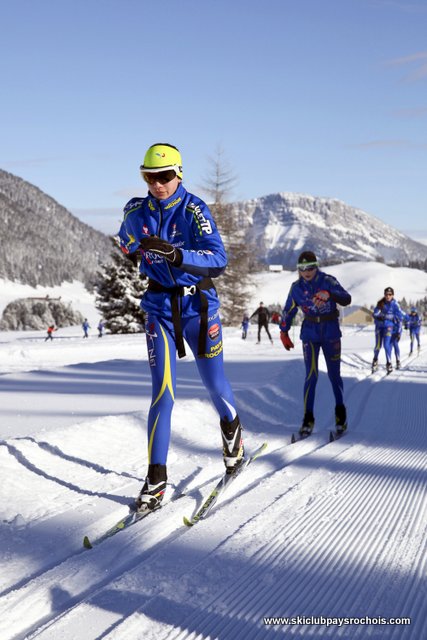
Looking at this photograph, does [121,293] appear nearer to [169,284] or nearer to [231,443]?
[231,443]

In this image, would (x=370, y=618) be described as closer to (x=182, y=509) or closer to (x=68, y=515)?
(x=182, y=509)

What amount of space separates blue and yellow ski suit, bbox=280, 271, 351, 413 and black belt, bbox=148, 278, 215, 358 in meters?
3.50

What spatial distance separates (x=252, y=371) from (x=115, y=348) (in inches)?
631

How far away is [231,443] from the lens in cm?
497

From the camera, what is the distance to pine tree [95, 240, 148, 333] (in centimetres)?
4416

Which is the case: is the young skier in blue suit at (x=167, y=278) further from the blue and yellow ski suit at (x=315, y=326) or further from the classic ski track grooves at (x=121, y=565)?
the blue and yellow ski suit at (x=315, y=326)

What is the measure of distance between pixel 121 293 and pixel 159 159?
135ft

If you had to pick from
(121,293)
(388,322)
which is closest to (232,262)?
(121,293)

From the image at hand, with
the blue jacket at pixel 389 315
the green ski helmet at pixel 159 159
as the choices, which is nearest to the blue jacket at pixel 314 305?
the green ski helmet at pixel 159 159

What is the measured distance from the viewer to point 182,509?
4254 mm

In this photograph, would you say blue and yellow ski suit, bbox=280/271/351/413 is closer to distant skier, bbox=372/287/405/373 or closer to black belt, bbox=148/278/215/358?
black belt, bbox=148/278/215/358

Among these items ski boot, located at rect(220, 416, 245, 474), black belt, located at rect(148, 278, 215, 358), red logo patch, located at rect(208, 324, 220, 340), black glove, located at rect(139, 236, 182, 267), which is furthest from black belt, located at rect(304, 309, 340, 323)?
black glove, located at rect(139, 236, 182, 267)

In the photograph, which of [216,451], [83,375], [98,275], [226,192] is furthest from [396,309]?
[226,192]

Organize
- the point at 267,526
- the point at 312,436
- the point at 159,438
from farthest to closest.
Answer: the point at 312,436 → the point at 159,438 → the point at 267,526
